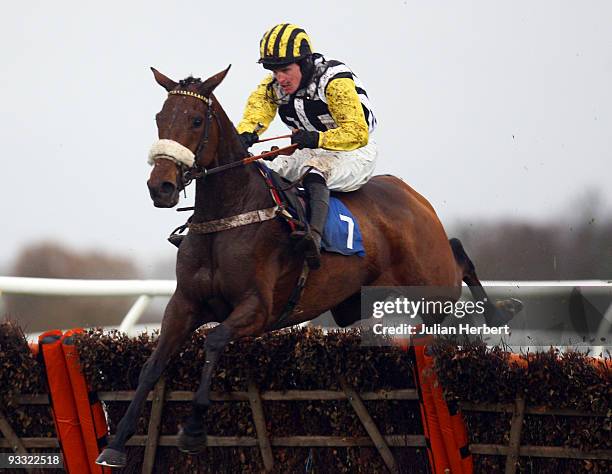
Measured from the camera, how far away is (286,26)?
5547mm

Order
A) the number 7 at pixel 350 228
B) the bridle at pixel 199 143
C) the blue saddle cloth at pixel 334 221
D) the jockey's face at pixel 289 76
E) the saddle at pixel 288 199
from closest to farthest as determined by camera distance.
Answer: the bridle at pixel 199 143 < the saddle at pixel 288 199 < the blue saddle cloth at pixel 334 221 < the jockey's face at pixel 289 76 < the number 7 at pixel 350 228

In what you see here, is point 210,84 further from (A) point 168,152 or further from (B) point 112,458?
(B) point 112,458

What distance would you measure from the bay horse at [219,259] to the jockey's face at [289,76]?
51cm

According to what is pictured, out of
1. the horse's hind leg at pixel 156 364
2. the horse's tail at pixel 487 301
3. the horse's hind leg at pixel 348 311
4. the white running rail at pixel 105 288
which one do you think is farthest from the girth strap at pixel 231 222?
the horse's tail at pixel 487 301

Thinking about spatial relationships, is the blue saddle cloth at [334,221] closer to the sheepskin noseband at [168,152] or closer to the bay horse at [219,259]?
the bay horse at [219,259]

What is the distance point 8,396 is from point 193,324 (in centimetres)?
132

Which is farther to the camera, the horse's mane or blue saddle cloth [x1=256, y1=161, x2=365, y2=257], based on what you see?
blue saddle cloth [x1=256, y1=161, x2=365, y2=257]

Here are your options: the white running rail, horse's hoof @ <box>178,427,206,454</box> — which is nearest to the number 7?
horse's hoof @ <box>178,427,206,454</box>

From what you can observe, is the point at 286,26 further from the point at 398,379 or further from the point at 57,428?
the point at 57,428

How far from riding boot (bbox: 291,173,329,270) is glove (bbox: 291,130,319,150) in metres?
0.27

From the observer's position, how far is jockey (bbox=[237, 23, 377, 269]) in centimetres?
548

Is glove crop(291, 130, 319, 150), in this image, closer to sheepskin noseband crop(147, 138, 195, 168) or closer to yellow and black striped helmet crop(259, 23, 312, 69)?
yellow and black striped helmet crop(259, 23, 312, 69)

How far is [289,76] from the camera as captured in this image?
5637mm

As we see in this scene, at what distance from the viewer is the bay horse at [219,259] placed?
4859mm
